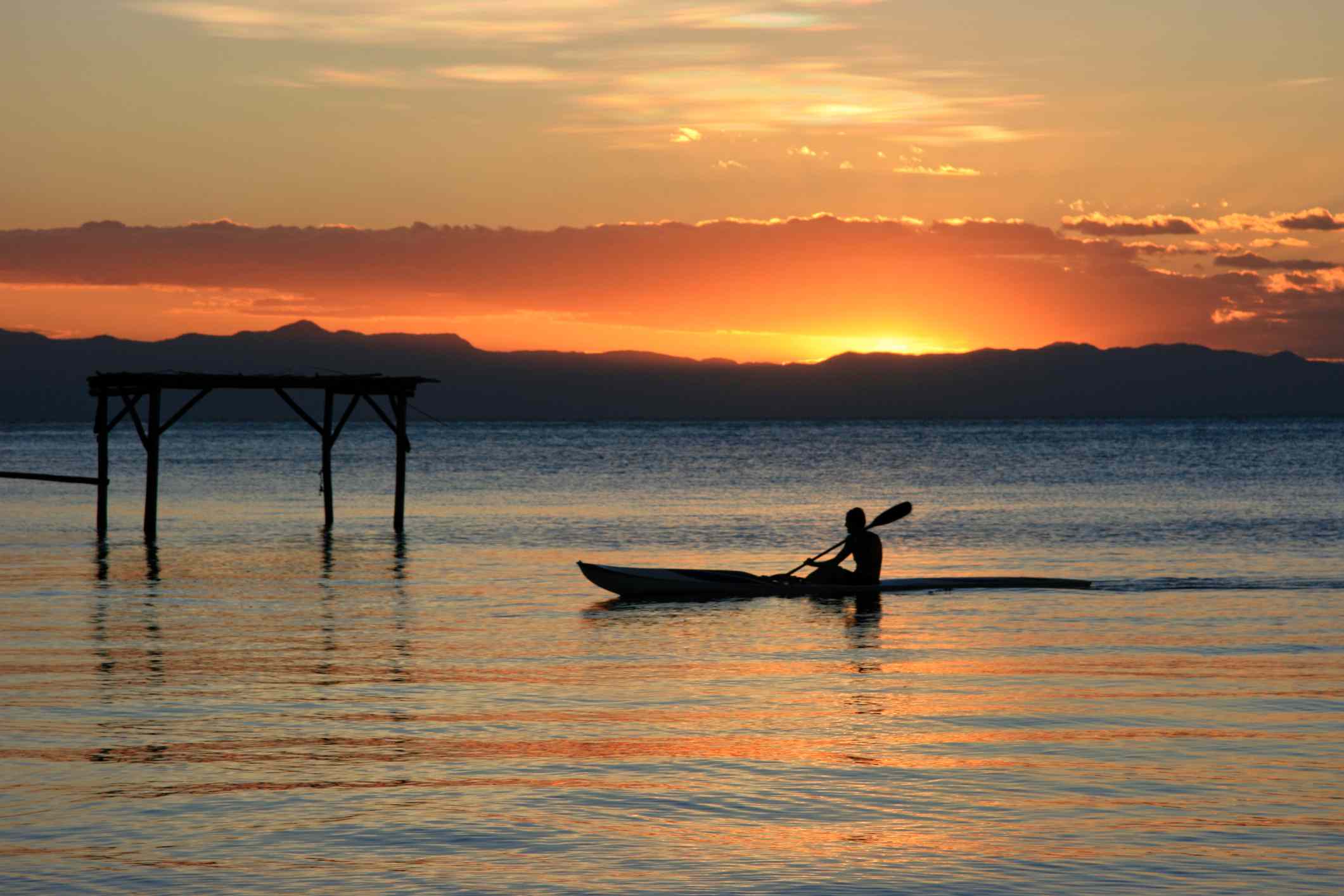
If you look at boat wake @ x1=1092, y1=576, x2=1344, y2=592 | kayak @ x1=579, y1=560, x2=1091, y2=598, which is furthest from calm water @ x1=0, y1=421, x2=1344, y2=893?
kayak @ x1=579, y1=560, x2=1091, y2=598

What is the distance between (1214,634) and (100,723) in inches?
519

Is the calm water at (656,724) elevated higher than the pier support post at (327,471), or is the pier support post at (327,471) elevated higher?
the pier support post at (327,471)

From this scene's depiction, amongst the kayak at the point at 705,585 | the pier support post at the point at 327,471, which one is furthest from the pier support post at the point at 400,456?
the kayak at the point at 705,585

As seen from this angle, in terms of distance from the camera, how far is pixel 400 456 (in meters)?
41.0

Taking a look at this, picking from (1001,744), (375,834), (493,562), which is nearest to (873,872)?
(375,834)

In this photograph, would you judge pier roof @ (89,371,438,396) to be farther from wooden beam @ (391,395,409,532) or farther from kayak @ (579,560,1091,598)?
kayak @ (579,560,1091,598)

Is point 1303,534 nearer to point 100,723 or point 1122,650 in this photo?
point 1122,650

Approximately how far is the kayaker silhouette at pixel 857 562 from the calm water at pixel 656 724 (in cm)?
61

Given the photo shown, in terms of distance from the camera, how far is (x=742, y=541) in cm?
3684

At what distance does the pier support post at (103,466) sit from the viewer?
122ft

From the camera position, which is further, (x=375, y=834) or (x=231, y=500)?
(x=231, y=500)

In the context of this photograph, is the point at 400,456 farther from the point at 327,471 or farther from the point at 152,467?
the point at 152,467

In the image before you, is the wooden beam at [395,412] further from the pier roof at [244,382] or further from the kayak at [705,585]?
the kayak at [705,585]

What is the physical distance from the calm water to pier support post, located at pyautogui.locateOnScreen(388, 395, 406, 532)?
15.0 ft
